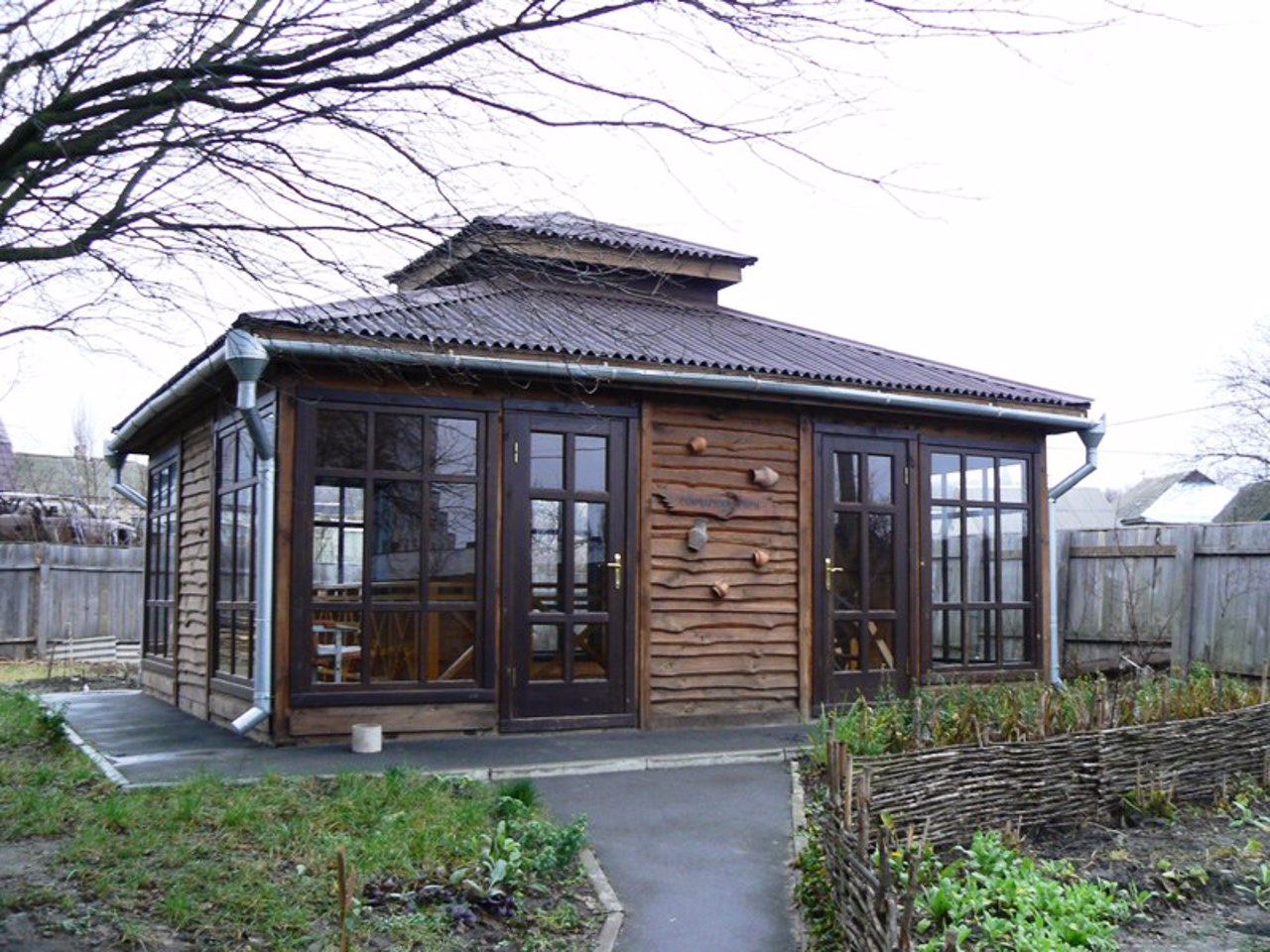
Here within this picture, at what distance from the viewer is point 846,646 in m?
10.2

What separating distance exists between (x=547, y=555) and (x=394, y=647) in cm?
130

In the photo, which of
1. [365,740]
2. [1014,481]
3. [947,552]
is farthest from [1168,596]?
[365,740]

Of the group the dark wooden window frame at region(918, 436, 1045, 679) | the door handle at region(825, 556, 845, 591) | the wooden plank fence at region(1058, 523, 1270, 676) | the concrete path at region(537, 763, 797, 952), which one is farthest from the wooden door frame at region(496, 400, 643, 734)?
the wooden plank fence at region(1058, 523, 1270, 676)

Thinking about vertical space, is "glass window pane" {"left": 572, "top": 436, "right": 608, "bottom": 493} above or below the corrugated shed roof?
below

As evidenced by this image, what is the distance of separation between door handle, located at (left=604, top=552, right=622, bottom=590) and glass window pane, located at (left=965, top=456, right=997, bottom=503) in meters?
3.61

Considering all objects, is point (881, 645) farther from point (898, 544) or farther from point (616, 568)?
point (616, 568)

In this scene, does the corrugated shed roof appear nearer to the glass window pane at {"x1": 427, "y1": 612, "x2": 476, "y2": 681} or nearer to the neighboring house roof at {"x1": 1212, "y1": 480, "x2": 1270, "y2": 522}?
the glass window pane at {"x1": 427, "y1": 612, "x2": 476, "y2": 681}

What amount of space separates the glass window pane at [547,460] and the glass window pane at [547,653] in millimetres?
1062

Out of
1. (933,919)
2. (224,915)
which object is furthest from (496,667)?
(933,919)

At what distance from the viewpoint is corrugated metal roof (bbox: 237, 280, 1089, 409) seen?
5516 mm

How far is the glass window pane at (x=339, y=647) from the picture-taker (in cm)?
839

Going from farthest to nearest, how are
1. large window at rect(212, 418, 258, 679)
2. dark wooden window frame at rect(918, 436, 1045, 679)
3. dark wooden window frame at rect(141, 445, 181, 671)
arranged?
1. dark wooden window frame at rect(141, 445, 181, 671)
2. dark wooden window frame at rect(918, 436, 1045, 679)
3. large window at rect(212, 418, 258, 679)

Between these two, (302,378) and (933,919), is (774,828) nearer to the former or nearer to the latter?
(933,919)

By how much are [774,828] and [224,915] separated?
2883mm
